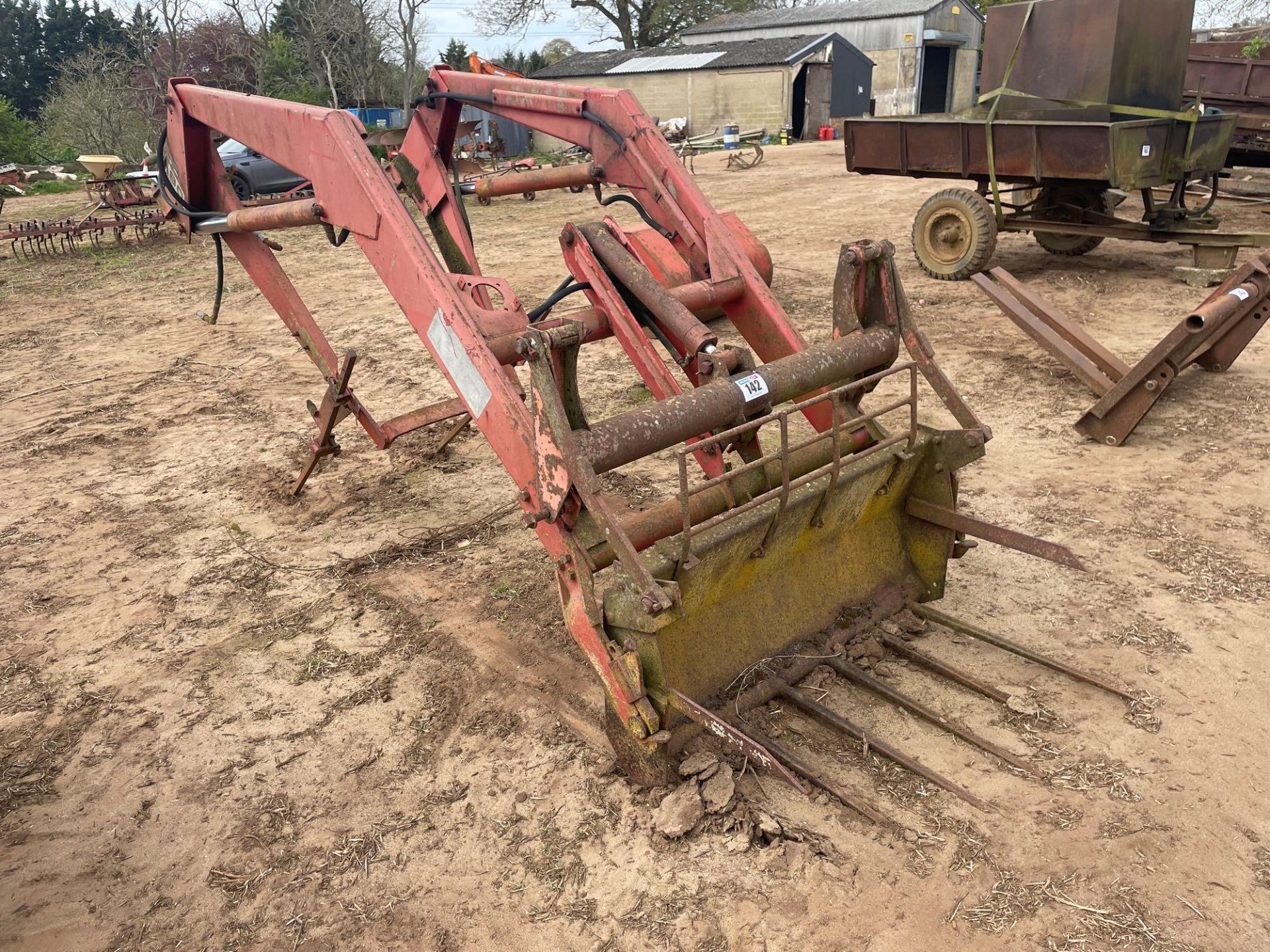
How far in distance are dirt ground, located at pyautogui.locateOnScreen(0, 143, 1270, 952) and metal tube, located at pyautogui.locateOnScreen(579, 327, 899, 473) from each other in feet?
3.75

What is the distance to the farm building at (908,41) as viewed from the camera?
99.2 ft

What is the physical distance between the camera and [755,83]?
27469 millimetres

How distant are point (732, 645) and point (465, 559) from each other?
6.38 ft

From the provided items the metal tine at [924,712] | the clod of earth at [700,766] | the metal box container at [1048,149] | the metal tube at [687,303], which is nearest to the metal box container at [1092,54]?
the metal box container at [1048,149]

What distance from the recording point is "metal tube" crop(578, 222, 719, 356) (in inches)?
139

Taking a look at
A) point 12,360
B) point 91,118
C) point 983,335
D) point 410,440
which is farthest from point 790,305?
point 91,118

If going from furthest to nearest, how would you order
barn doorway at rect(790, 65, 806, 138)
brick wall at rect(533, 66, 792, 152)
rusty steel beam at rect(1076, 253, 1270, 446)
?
barn doorway at rect(790, 65, 806, 138) → brick wall at rect(533, 66, 792, 152) → rusty steel beam at rect(1076, 253, 1270, 446)

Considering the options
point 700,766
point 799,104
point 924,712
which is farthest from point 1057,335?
point 799,104

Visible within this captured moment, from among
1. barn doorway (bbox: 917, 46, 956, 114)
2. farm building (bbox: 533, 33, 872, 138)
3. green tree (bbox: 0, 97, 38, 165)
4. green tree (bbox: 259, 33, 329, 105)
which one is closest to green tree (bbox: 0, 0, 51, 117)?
green tree (bbox: 0, 97, 38, 165)

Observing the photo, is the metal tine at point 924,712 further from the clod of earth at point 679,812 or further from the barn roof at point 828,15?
the barn roof at point 828,15

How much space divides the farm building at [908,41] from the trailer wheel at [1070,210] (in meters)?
21.4

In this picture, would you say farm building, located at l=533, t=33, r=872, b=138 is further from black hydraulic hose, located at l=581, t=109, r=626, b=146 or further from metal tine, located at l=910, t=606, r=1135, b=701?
metal tine, located at l=910, t=606, r=1135, b=701

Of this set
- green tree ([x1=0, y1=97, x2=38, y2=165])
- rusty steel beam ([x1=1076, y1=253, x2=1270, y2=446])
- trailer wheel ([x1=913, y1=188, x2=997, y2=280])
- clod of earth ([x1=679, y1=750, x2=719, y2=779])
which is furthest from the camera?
green tree ([x1=0, y1=97, x2=38, y2=165])

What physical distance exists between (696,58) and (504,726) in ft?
96.0
